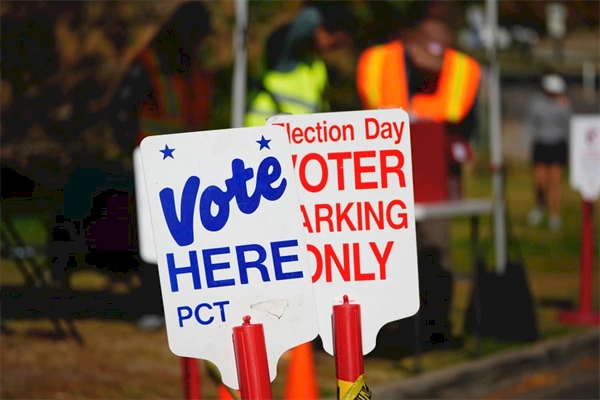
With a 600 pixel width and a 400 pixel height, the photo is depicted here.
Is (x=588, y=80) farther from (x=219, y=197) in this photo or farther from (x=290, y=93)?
(x=219, y=197)

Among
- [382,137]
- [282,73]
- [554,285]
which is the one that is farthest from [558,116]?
[382,137]

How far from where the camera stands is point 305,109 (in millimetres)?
8094

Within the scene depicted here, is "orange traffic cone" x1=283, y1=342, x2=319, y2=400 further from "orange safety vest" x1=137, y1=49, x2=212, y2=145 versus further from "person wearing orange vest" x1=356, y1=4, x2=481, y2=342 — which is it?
"orange safety vest" x1=137, y1=49, x2=212, y2=145

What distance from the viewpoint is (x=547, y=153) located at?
1903 cm

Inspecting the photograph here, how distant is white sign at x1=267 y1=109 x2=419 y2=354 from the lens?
486 centimetres

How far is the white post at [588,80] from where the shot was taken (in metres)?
27.1

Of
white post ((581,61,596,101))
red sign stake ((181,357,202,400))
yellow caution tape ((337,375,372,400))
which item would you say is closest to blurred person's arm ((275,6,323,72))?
red sign stake ((181,357,202,400))

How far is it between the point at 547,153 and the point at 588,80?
30.7 ft

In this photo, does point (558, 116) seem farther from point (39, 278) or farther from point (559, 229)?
point (39, 278)

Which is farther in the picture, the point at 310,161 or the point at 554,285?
the point at 554,285

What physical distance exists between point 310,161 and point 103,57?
6.39m

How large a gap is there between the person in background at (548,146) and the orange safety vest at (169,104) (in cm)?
928

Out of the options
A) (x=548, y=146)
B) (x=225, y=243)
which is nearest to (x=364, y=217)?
(x=225, y=243)

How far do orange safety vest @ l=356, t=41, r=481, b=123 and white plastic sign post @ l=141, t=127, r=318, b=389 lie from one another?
13.0 ft
